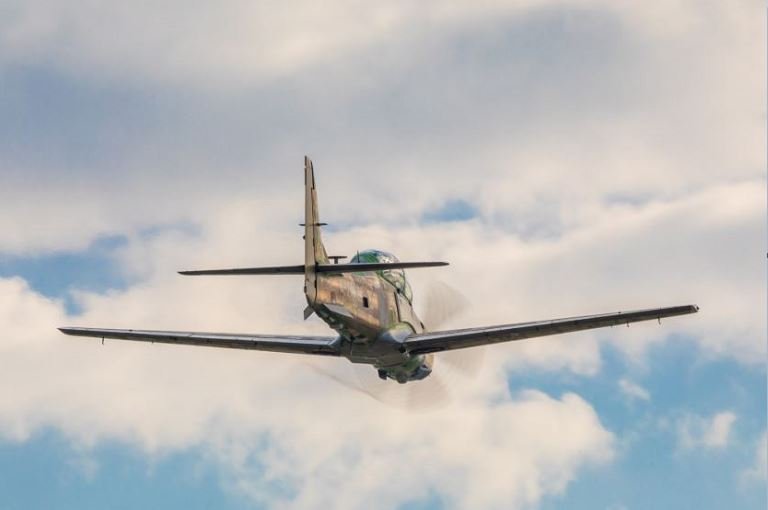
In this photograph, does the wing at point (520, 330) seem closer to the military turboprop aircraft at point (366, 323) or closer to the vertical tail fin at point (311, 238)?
the military turboprop aircraft at point (366, 323)

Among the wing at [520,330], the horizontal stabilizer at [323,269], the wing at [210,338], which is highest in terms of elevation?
the horizontal stabilizer at [323,269]

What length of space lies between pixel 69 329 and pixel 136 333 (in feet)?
10.3

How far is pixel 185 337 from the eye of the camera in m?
54.7

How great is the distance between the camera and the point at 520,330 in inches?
1977

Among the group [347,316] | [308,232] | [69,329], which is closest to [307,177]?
[308,232]

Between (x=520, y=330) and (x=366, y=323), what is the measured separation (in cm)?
667

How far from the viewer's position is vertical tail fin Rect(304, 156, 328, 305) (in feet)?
154

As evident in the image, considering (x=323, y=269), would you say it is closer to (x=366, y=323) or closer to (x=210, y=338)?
(x=366, y=323)

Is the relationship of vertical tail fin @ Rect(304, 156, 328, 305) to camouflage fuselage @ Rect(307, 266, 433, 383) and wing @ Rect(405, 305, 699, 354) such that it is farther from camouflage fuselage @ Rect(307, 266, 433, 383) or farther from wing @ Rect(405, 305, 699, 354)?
wing @ Rect(405, 305, 699, 354)

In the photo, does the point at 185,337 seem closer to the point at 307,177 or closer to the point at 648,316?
the point at 307,177

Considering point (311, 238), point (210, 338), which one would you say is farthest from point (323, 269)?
point (210, 338)

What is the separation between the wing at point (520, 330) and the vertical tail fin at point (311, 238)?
258 inches

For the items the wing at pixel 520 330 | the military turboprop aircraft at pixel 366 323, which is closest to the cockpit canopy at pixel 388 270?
the military turboprop aircraft at pixel 366 323

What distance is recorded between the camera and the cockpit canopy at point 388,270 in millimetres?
52500
